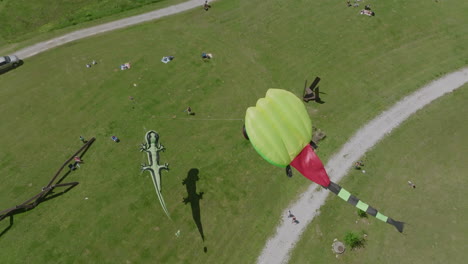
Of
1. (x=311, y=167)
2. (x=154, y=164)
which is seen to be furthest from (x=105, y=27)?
(x=311, y=167)

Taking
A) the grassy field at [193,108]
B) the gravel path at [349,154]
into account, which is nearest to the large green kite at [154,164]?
the grassy field at [193,108]

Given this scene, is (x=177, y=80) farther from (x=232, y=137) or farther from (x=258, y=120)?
(x=258, y=120)

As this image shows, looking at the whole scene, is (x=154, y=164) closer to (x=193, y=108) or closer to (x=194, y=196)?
(x=194, y=196)

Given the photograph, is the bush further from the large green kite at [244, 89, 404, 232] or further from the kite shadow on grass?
the kite shadow on grass

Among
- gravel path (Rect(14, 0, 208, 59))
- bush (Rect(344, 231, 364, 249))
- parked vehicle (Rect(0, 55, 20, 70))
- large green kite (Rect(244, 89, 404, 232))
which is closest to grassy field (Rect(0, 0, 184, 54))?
gravel path (Rect(14, 0, 208, 59))

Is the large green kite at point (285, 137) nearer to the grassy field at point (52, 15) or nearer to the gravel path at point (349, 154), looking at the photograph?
the gravel path at point (349, 154)
